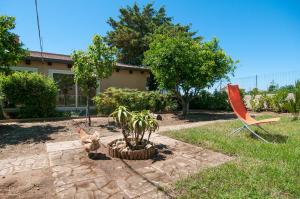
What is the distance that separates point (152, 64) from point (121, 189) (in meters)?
9.31

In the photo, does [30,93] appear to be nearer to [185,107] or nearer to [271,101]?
[185,107]

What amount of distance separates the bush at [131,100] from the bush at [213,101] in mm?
3280

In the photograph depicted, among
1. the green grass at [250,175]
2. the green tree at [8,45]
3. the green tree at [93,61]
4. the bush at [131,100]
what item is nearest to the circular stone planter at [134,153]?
the green grass at [250,175]

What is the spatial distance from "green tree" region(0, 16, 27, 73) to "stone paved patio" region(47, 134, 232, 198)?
4121mm

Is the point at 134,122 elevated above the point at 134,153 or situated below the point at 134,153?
above

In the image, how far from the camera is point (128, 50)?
24.9 meters

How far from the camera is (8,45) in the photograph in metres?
7.70

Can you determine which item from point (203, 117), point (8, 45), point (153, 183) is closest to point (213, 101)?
point (203, 117)

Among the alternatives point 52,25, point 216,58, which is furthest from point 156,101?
point 52,25

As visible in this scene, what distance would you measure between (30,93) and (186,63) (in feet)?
25.6

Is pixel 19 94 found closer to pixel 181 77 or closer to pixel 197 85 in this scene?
pixel 181 77

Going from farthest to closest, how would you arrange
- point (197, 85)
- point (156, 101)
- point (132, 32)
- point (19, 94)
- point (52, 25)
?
point (132, 32)
point (52, 25)
point (156, 101)
point (197, 85)
point (19, 94)

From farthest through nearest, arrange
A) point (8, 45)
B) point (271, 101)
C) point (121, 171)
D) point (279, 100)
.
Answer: point (271, 101)
point (279, 100)
point (8, 45)
point (121, 171)

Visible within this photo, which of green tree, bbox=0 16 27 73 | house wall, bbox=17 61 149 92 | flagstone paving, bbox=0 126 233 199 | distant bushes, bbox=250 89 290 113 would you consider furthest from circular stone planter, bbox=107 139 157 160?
distant bushes, bbox=250 89 290 113
